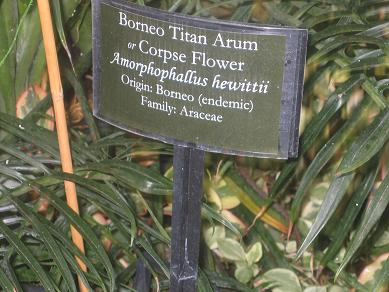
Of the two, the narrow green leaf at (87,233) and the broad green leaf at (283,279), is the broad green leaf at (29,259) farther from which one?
the broad green leaf at (283,279)

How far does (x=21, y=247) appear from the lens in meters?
1.12

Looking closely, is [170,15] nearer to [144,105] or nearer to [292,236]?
[144,105]

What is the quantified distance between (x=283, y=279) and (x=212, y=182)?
25 cm

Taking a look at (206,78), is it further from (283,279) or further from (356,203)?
(283,279)

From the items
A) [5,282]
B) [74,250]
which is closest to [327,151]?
[74,250]

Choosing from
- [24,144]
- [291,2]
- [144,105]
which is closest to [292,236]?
[291,2]

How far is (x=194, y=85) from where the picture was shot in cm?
101

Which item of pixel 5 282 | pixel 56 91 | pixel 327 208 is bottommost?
pixel 5 282

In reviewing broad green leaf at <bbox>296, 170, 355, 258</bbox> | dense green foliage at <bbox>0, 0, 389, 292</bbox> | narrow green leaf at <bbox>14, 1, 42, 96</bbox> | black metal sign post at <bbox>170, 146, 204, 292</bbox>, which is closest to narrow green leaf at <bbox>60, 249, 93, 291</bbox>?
dense green foliage at <bbox>0, 0, 389, 292</bbox>

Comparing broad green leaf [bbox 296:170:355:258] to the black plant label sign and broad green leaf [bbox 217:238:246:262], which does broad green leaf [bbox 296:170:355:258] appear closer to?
the black plant label sign

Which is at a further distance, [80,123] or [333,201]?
[80,123]

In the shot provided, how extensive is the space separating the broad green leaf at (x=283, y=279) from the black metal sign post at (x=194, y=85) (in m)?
0.41

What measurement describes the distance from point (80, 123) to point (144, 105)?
0.64m

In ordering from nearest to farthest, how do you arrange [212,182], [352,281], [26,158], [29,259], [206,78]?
[206,78], [29,259], [26,158], [352,281], [212,182]
